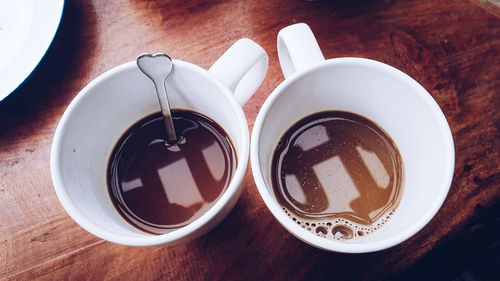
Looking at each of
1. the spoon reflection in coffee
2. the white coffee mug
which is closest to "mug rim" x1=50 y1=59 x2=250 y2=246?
the white coffee mug

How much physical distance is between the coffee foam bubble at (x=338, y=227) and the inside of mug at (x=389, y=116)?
0.04 meters

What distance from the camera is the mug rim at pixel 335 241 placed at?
0.41 m

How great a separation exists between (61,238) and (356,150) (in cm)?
49

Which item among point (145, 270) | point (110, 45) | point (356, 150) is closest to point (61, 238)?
point (145, 270)

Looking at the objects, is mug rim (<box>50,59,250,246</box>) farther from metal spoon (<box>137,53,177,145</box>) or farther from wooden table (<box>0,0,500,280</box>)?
wooden table (<box>0,0,500,280</box>)

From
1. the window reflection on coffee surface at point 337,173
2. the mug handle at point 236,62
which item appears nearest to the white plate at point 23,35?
the mug handle at point 236,62

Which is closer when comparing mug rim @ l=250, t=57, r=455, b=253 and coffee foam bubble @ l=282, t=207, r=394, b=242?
mug rim @ l=250, t=57, r=455, b=253

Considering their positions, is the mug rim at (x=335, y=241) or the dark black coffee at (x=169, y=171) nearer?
the mug rim at (x=335, y=241)

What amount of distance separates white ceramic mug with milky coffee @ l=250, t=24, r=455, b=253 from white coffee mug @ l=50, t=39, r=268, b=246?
52mm

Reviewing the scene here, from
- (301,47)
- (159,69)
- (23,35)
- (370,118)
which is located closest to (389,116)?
(370,118)

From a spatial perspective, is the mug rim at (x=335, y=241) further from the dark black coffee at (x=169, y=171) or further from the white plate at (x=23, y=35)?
the white plate at (x=23, y=35)

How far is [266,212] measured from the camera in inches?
24.3

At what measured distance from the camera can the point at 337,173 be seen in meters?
0.60

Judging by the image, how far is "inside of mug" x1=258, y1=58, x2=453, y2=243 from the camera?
1.50 ft
